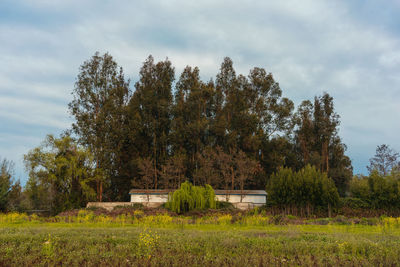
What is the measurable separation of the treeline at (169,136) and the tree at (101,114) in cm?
8

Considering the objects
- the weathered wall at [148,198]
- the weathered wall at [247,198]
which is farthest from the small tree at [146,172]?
the weathered wall at [247,198]

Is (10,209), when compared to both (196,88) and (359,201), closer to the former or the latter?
(196,88)

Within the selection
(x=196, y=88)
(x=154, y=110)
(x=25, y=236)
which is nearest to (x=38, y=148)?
(x=154, y=110)

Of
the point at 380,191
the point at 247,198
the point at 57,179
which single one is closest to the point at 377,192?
the point at 380,191

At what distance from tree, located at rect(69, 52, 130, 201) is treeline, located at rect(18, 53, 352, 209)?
8 centimetres

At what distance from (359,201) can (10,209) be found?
19.3 m

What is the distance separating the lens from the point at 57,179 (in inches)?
952

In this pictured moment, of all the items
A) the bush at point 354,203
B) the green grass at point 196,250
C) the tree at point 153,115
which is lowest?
the bush at point 354,203

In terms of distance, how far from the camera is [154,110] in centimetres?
2975

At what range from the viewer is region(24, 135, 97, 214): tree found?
23812 mm

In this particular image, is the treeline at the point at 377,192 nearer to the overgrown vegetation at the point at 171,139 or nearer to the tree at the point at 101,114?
the overgrown vegetation at the point at 171,139

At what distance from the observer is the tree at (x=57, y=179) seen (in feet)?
78.1

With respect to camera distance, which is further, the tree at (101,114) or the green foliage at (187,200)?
the tree at (101,114)

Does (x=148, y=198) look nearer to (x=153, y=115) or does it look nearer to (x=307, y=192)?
(x=153, y=115)
